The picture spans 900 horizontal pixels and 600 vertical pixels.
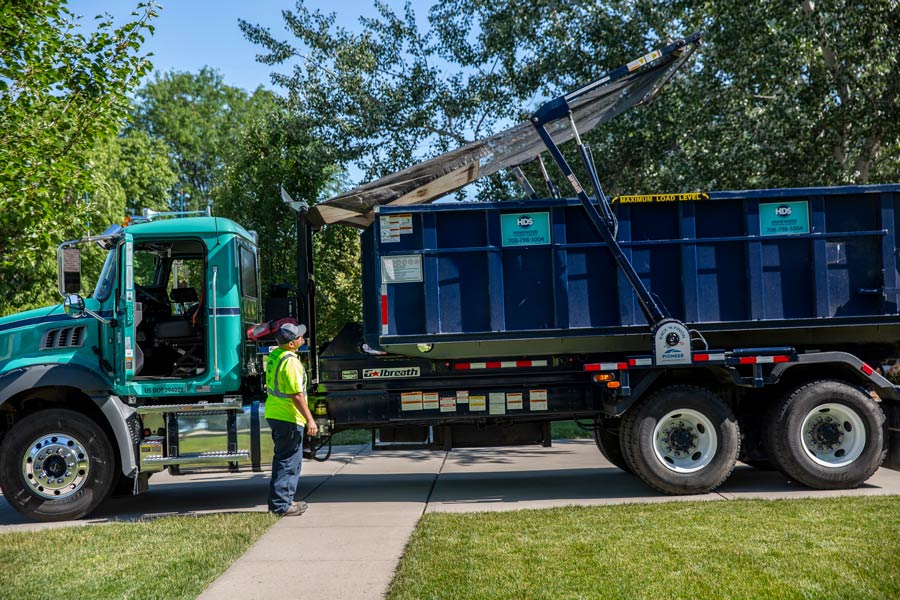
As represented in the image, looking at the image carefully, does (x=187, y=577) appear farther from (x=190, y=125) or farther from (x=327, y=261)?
(x=190, y=125)

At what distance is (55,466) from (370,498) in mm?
2998

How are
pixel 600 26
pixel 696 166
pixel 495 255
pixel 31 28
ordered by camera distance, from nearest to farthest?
pixel 495 255 → pixel 31 28 → pixel 696 166 → pixel 600 26

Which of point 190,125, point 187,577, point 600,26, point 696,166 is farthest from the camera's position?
point 190,125

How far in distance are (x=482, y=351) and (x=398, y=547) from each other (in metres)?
2.38

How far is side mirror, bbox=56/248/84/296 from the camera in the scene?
7.55 m

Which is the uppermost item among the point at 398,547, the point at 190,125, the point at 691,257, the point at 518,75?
the point at 190,125

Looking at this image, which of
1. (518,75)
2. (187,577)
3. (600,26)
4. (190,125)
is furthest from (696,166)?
(190,125)

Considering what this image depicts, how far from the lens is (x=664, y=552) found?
229 inches

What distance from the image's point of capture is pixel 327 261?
18.7m

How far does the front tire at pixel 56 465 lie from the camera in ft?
25.8

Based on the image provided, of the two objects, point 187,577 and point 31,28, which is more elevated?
point 31,28

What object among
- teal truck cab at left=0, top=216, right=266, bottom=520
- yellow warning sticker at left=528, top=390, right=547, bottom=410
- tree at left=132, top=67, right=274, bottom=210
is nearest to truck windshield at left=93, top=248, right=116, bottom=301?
teal truck cab at left=0, top=216, right=266, bottom=520

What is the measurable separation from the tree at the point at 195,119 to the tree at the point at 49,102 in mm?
33138

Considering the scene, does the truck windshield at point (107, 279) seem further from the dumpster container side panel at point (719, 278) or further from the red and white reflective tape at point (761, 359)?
the red and white reflective tape at point (761, 359)
